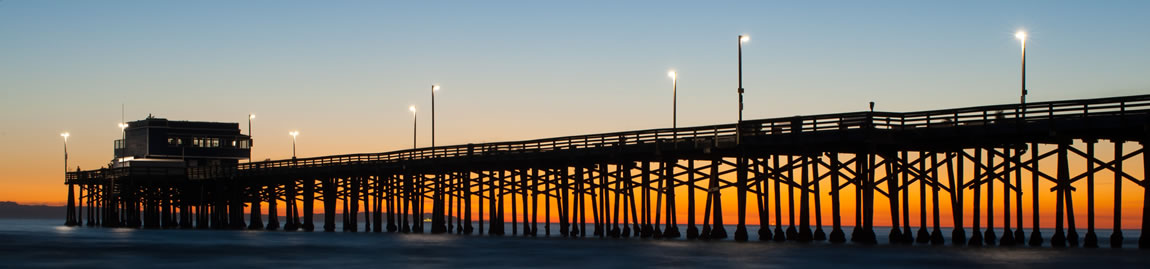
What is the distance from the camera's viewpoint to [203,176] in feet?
285

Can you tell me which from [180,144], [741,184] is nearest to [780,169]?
[741,184]

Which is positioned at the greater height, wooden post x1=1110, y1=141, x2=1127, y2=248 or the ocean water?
wooden post x1=1110, y1=141, x2=1127, y2=248

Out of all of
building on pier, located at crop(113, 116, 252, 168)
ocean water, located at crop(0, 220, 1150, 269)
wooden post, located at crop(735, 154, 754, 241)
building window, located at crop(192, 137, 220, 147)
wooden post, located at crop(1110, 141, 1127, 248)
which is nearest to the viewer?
ocean water, located at crop(0, 220, 1150, 269)

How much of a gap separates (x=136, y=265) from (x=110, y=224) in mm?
62392

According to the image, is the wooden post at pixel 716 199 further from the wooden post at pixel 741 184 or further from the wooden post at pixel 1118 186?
the wooden post at pixel 1118 186

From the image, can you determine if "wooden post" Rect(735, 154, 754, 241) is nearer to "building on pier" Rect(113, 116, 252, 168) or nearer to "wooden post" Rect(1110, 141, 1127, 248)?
"wooden post" Rect(1110, 141, 1127, 248)

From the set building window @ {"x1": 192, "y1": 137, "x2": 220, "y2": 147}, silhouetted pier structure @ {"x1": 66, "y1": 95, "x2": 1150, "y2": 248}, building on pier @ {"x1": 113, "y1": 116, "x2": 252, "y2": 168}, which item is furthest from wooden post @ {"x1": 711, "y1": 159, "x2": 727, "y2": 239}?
building window @ {"x1": 192, "y1": 137, "x2": 220, "y2": 147}

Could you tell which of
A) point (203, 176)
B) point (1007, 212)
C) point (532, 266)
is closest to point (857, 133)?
point (1007, 212)

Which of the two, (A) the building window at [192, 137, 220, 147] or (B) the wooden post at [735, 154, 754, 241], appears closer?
(B) the wooden post at [735, 154, 754, 241]

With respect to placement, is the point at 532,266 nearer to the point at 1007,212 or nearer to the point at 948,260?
the point at 948,260

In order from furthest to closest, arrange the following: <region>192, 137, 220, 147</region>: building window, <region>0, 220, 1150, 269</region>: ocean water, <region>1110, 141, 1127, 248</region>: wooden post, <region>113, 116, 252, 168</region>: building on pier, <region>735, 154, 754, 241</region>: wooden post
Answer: <region>192, 137, 220, 147</region>: building window < <region>113, 116, 252, 168</region>: building on pier < <region>735, 154, 754, 241</region>: wooden post < <region>1110, 141, 1127, 248</region>: wooden post < <region>0, 220, 1150, 269</region>: ocean water

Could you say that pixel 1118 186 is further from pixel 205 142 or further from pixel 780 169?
pixel 205 142

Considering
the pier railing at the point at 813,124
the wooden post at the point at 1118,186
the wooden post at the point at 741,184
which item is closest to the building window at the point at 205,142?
the pier railing at the point at 813,124

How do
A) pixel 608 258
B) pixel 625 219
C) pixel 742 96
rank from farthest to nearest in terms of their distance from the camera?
pixel 625 219 → pixel 742 96 → pixel 608 258
